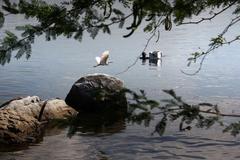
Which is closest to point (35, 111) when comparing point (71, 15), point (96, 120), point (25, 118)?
point (25, 118)

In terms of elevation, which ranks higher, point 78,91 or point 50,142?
point 78,91

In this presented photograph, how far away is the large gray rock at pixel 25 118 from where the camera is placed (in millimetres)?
14766

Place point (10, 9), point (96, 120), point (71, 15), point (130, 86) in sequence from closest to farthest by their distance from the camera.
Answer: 1. point (96, 120)
2. point (10, 9)
3. point (71, 15)
4. point (130, 86)

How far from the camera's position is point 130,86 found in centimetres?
2662

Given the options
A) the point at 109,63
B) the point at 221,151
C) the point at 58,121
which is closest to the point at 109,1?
the point at 58,121

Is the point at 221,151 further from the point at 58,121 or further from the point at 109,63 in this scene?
the point at 109,63

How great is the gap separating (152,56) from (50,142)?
2395 cm

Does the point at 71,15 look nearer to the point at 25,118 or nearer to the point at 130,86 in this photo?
the point at 25,118

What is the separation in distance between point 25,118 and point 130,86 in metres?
11.6

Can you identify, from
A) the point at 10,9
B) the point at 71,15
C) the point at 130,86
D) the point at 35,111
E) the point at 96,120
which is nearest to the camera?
the point at 96,120

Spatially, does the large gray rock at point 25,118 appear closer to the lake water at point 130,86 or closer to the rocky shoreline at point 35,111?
the rocky shoreline at point 35,111

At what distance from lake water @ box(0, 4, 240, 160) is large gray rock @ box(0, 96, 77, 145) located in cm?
54

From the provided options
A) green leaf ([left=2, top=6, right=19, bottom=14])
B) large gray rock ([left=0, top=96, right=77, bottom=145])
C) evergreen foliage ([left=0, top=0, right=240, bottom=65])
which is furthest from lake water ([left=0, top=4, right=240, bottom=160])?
green leaf ([left=2, top=6, right=19, bottom=14])

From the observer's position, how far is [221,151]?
46.6ft
